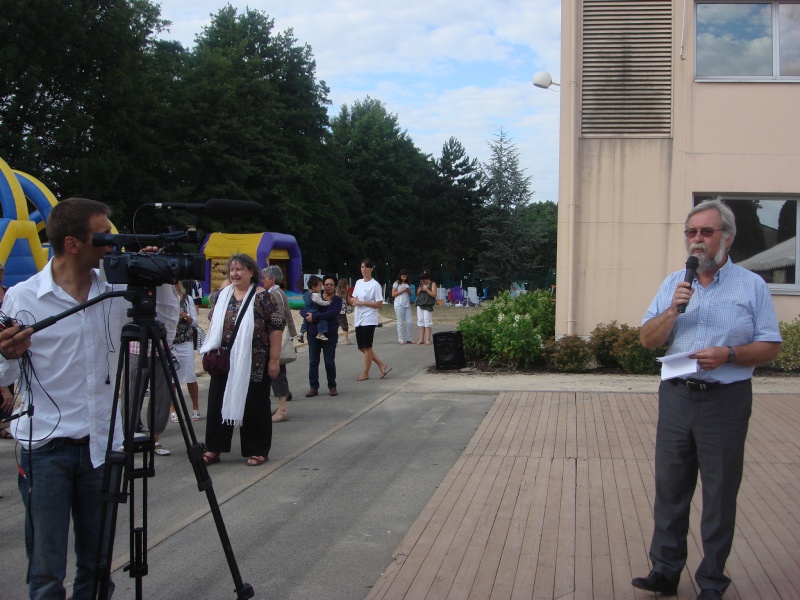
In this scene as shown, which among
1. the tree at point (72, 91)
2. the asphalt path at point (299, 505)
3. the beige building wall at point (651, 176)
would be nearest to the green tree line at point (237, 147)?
the tree at point (72, 91)

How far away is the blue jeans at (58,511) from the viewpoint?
3.40m

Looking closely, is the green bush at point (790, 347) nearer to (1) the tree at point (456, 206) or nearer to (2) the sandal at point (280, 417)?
(2) the sandal at point (280, 417)

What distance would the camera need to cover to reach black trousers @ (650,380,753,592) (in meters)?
3.97

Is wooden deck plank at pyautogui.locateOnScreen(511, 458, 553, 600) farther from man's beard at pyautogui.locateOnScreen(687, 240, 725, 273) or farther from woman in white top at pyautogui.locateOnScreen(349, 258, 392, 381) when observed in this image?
woman in white top at pyautogui.locateOnScreen(349, 258, 392, 381)

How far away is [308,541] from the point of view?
17.4ft

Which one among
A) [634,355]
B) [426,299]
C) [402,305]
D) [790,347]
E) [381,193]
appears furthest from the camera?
[381,193]

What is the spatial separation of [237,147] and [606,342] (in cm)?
Result: 3792

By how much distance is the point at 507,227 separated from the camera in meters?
57.6

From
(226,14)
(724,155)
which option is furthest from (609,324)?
(226,14)

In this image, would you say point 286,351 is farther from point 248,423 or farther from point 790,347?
point 790,347

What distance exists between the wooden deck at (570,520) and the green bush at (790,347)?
3857 mm

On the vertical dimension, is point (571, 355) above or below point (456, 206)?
below

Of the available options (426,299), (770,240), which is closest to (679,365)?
(770,240)

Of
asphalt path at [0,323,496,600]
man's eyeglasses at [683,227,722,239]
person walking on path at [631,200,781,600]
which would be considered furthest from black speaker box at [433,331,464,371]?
man's eyeglasses at [683,227,722,239]
